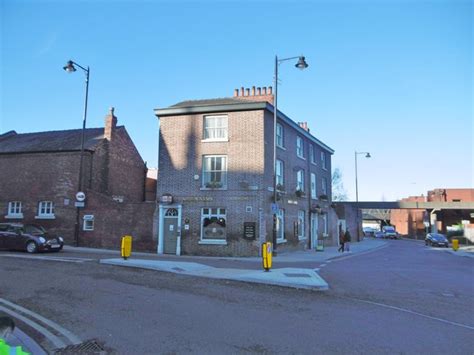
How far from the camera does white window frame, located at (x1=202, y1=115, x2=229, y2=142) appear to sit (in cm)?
2230

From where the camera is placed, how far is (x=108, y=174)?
27516mm

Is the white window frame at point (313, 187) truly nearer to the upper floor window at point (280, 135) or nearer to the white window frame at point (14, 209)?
the upper floor window at point (280, 135)

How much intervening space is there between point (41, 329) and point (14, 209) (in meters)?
22.4

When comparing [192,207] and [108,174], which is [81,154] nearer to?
[108,174]

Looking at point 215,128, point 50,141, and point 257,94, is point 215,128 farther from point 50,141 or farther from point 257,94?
point 50,141

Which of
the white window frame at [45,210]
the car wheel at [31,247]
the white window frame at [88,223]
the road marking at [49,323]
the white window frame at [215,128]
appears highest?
the white window frame at [215,128]

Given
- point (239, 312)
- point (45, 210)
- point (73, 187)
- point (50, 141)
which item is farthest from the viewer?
point (50, 141)

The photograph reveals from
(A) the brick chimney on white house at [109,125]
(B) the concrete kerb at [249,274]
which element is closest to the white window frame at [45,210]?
(A) the brick chimney on white house at [109,125]

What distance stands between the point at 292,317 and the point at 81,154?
1993cm

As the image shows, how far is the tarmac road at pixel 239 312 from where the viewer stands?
6148 mm

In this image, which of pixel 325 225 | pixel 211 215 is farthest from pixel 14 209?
pixel 325 225

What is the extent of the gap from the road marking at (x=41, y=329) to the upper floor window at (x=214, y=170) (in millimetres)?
14428

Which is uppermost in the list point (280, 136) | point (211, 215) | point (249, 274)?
point (280, 136)

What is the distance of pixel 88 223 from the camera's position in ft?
78.7
